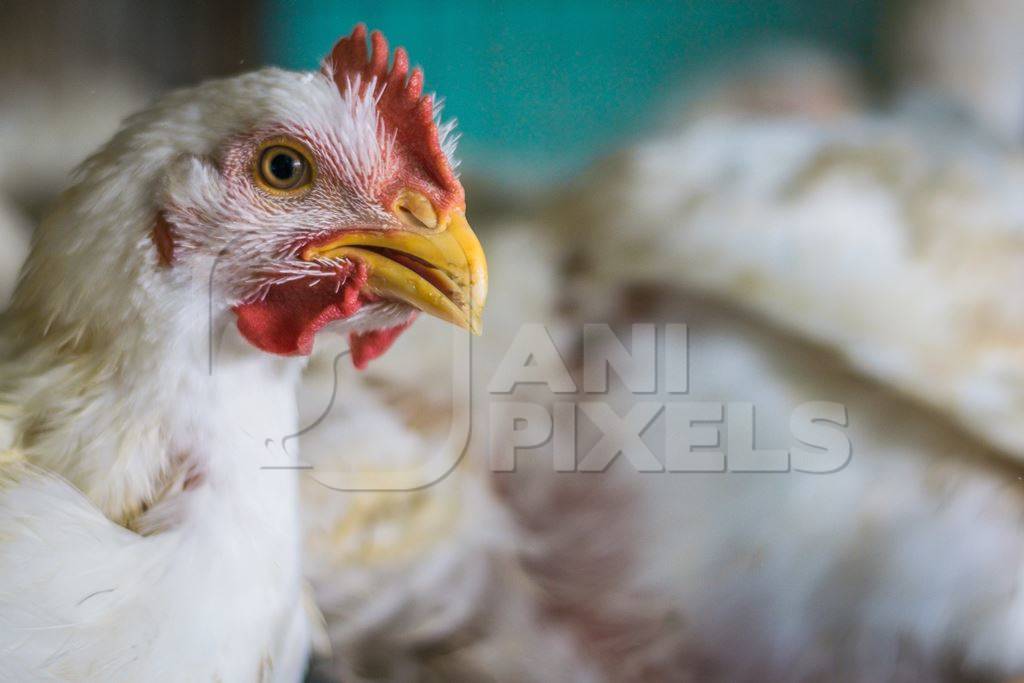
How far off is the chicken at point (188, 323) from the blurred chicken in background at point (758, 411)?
367 mm

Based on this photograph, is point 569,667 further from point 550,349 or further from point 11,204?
point 11,204

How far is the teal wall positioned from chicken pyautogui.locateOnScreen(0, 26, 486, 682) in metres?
0.32

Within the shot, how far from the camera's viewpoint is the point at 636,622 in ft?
4.54

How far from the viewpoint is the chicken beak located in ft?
3.25

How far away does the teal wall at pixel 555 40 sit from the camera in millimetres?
1340

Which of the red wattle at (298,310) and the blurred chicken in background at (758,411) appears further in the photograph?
the blurred chicken in background at (758,411)

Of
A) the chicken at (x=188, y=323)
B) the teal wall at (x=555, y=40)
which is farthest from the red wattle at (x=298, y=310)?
the teal wall at (x=555, y=40)

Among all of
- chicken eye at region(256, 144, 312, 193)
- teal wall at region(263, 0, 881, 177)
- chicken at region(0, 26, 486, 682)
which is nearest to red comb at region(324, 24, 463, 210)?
chicken at region(0, 26, 486, 682)

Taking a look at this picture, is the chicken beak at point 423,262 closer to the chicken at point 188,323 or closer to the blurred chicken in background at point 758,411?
the chicken at point 188,323

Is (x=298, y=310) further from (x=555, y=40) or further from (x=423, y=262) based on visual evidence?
(x=555, y=40)

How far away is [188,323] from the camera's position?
0.98 meters

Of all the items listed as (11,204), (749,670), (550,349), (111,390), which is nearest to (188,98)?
(111,390)

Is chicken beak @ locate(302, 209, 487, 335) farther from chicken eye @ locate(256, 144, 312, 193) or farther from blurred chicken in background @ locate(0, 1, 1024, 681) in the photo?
blurred chicken in background @ locate(0, 1, 1024, 681)

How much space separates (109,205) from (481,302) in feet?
1.46
